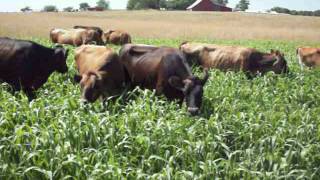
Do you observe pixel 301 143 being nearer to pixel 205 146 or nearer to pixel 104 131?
pixel 205 146

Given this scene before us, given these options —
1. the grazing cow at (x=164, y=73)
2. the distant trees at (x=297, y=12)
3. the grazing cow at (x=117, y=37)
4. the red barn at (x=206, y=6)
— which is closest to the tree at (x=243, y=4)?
the distant trees at (x=297, y=12)

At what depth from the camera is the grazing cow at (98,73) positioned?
8.11 metres

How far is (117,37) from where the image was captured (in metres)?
23.1

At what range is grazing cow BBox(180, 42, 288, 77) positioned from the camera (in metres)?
12.6

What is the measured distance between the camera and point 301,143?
660cm

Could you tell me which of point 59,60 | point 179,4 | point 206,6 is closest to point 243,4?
point 179,4

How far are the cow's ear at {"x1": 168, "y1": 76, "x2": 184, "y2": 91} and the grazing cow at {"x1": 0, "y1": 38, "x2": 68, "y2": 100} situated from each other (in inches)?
110

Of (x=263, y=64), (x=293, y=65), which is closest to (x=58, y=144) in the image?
(x=263, y=64)

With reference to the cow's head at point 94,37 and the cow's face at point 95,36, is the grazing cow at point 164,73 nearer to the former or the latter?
the cow's head at point 94,37

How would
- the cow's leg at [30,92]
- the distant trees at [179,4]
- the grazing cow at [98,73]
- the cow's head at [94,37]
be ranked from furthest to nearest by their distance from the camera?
the distant trees at [179,4]
the cow's head at [94,37]
the cow's leg at [30,92]
the grazing cow at [98,73]

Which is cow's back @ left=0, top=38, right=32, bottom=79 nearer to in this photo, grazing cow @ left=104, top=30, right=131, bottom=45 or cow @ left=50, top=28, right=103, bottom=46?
cow @ left=50, top=28, right=103, bottom=46

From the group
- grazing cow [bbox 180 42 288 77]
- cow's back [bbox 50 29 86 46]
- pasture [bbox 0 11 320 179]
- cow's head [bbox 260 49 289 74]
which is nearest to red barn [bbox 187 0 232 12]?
cow's back [bbox 50 29 86 46]

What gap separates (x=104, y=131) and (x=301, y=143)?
2868mm

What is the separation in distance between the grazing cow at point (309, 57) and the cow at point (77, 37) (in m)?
9.27
